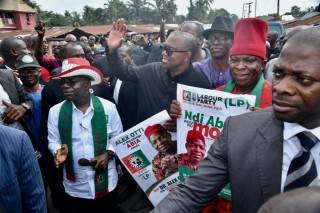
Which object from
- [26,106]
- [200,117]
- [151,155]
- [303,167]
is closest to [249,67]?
[200,117]

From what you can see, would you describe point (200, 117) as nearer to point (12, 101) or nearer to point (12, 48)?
point (12, 101)

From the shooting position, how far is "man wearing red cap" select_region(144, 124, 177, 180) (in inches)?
113

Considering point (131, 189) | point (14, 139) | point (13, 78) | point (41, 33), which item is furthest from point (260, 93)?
point (41, 33)

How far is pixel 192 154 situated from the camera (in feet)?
8.36

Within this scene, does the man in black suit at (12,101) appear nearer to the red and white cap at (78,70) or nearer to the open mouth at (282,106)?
the red and white cap at (78,70)

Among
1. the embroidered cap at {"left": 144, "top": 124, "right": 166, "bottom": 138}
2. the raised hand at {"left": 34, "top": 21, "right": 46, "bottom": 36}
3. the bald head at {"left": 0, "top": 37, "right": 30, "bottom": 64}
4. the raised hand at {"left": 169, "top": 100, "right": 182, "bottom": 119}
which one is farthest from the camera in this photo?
the raised hand at {"left": 34, "top": 21, "right": 46, "bottom": 36}

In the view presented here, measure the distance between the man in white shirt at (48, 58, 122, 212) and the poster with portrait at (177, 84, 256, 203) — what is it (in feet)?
2.74

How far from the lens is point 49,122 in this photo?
3.12m

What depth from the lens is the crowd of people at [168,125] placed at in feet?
4.48

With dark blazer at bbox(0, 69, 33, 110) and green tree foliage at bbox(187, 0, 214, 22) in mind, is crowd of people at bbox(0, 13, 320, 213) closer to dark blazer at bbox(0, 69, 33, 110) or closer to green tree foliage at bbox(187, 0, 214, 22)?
dark blazer at bbox(0, 69, 33, 110)

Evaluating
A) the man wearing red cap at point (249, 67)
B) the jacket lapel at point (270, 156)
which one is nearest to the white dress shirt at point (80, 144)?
the man wearing red cap at point (249, 67)

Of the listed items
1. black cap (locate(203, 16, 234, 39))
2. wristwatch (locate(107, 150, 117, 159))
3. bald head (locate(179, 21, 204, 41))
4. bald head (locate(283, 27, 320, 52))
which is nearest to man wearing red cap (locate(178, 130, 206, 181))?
wristwatch (locate(107, 150, 117, 159))

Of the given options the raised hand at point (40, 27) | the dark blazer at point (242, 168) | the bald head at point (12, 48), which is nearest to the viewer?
the dark blazer at point (242, 168)

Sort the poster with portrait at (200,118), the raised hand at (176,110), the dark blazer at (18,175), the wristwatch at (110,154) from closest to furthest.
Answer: the dark blazer at (18,175) < the poster with portrait at (200,118) < the raised hand at (176,110) < the wristwatch at (110,154)
